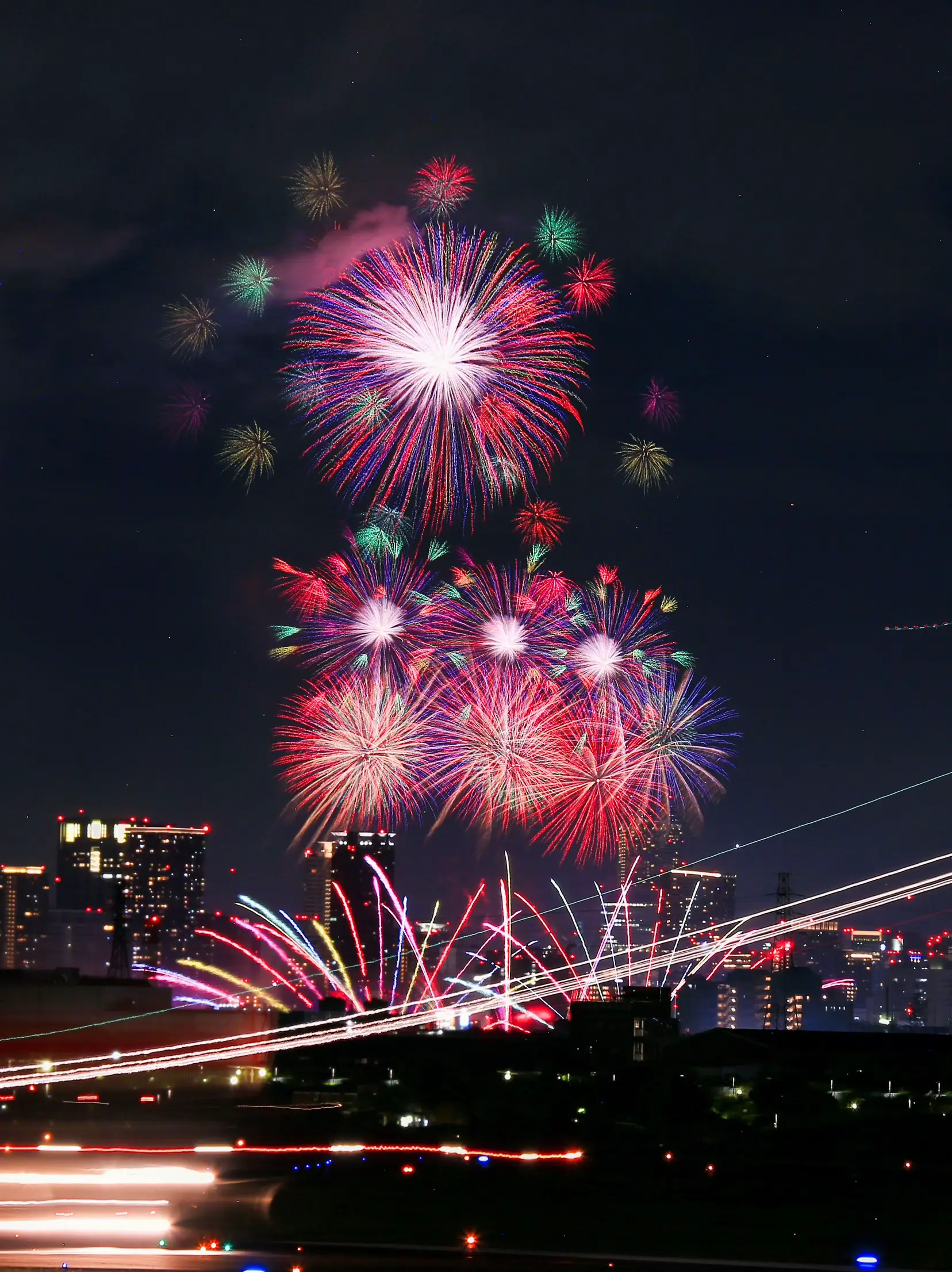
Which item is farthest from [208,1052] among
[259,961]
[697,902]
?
[697,902]

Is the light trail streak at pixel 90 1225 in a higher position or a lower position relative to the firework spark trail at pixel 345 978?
lower

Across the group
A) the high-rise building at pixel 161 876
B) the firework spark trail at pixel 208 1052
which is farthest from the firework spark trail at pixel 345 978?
the high-rise building at pixel 161 876

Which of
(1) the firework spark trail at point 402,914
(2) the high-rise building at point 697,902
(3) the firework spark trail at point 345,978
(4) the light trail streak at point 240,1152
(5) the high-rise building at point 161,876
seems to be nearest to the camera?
(4) the light trail streak at point 240,1152

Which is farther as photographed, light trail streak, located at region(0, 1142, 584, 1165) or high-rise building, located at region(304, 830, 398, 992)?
high-rise building, located at region(304, 830, 398, 992)

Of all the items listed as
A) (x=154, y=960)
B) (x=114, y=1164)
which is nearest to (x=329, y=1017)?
(x=114, y=1164)

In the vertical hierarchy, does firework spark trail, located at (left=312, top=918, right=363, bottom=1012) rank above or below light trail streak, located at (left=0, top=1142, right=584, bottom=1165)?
above

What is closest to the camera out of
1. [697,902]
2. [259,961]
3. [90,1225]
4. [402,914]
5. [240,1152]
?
[90,1225]

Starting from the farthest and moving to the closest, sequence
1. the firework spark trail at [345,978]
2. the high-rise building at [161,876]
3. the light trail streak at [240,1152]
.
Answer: the high-rise building at [161,876], the firework spark trail at [345,978], the light trail streak at [240,1152]

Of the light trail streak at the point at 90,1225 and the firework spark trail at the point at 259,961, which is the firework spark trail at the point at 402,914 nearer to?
the firework spark trail at the point at 259,961

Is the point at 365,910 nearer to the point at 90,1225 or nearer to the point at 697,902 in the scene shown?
the point at 697,902

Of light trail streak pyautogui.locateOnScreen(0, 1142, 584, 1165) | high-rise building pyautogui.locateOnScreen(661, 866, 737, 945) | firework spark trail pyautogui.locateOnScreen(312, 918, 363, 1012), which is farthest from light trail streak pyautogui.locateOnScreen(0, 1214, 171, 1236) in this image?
high-rise building pyautogui.locateOnScreen(661, 866, 737, 945)

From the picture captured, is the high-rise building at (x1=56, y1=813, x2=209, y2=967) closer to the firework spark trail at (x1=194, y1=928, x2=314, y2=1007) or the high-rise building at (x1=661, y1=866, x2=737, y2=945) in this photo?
the high-rise building at (x1=661, y1=866, x2=737, y2=945)
